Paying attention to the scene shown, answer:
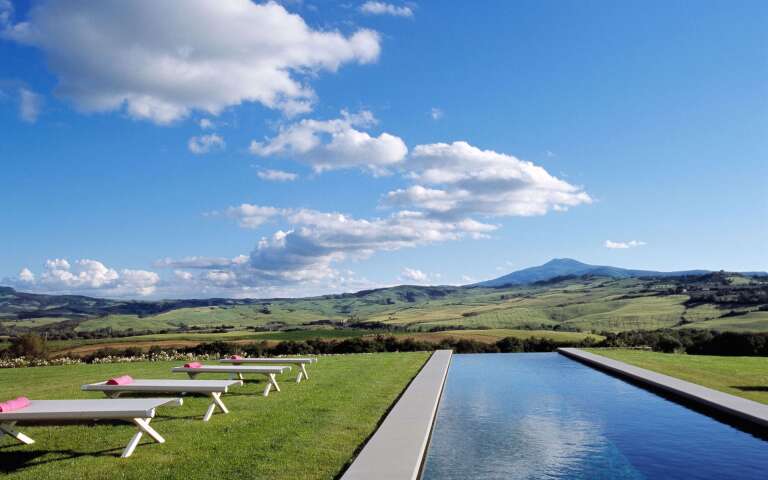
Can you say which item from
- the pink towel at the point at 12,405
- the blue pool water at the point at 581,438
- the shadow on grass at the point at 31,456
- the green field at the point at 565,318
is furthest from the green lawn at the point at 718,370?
the green field at the point at 565,318

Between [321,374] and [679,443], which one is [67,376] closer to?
[321,374]

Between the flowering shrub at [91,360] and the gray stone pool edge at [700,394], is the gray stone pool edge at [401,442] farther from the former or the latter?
the flowering shrub at [91,360]

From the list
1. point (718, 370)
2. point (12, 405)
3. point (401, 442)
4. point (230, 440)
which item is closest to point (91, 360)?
point (12, 405)

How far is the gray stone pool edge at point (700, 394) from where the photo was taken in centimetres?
926

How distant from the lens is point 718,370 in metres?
15.8

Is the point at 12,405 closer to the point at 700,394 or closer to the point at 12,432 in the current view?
the point at 12,432

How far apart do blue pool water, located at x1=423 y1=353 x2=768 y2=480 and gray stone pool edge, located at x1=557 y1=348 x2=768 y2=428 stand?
1.02ft

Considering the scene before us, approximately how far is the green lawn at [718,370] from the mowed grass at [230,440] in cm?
750

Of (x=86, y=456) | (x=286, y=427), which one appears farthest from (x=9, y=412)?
(x=286, y=427)

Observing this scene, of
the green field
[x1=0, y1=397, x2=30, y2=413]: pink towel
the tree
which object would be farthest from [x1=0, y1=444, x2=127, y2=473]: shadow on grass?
the green field

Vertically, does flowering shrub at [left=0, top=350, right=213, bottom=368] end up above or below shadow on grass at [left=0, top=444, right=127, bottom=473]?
below

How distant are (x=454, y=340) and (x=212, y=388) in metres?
22.7

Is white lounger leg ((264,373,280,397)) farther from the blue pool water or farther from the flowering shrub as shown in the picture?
the flowering shrub

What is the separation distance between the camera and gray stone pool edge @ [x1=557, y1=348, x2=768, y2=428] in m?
9.26
